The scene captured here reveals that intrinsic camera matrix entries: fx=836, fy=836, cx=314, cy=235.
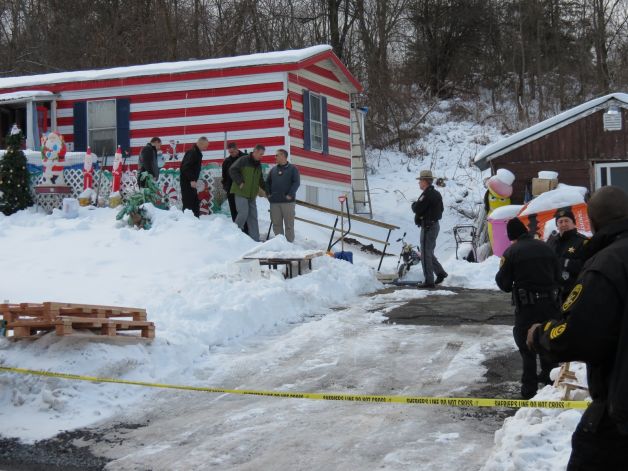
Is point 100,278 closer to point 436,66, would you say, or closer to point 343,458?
point 343,458

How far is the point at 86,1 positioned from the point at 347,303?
91.6ft

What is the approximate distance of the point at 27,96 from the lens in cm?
2111

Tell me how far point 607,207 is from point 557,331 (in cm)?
58

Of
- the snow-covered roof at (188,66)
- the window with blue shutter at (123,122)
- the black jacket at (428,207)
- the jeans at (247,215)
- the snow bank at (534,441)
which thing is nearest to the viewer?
the snow bank at (534,441)

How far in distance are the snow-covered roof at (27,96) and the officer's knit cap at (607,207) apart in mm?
19604

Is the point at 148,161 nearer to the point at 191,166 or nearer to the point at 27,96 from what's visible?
the point at 191,166

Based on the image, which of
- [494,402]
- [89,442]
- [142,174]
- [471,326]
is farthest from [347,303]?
[494,402]

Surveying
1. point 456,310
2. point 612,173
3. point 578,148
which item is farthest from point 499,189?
point 456,310

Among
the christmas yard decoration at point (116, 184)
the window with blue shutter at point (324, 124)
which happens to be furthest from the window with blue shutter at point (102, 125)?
the window with blue shutter at point (324, 124)

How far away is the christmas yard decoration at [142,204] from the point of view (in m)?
14.7

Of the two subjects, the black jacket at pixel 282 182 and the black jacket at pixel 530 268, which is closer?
the black jacket at pixel 530 268

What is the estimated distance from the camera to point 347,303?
12.2 m

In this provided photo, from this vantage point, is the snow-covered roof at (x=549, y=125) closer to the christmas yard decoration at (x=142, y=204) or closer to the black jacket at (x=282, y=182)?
the black jacket at (x=282, y=182)

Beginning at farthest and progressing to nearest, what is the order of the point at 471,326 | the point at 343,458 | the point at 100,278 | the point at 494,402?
the point at 100,278
the point at 471,326
the point at 343,458
the point at 494,402
